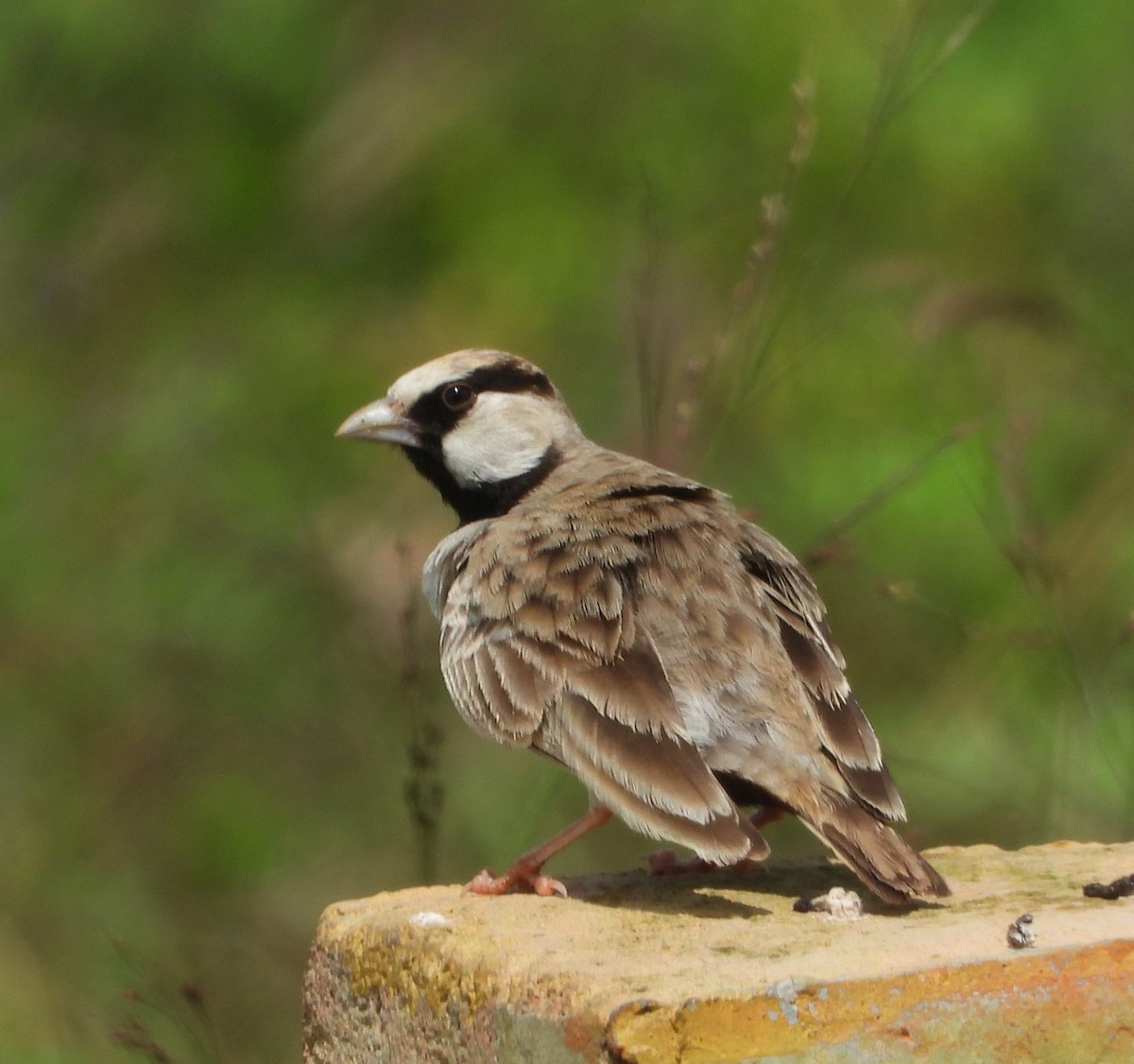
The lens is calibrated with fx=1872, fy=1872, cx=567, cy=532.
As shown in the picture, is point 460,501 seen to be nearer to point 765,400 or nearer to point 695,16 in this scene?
point 765,400

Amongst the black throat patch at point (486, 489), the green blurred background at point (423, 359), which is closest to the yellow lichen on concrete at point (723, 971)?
the green blurred background at point (423, 359)

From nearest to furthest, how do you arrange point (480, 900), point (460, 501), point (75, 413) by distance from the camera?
point (480, 900) → point (460, 501) → point (75, 413)

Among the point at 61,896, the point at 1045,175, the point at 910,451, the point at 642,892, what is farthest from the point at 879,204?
the point at 642,892

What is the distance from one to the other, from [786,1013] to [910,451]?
6211 millimetres

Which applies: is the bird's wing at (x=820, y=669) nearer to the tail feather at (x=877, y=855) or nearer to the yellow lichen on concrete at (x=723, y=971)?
the tail feather at (x=877, y=855)

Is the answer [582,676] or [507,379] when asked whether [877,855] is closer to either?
[582,676]

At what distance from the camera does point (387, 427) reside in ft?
19.6

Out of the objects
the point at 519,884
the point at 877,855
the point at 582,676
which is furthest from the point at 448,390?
the point at 877,855

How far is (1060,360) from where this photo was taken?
9352mm

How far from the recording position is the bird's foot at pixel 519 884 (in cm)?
425

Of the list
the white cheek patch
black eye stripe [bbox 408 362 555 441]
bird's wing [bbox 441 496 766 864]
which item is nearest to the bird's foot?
bird's wing [bbox 441 496 766 864]

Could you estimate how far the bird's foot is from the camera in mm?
4250

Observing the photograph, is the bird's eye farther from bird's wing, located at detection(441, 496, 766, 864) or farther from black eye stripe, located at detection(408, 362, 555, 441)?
bird's wing, located at detection(441, 496, 766, 864)

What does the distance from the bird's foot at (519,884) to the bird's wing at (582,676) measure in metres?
0.28
